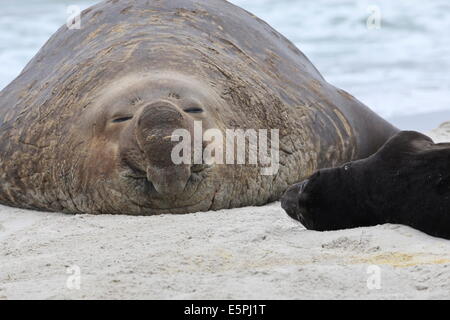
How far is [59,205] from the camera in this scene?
543 cm

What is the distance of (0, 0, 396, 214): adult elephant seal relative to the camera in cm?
490

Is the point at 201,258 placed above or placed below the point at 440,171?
below

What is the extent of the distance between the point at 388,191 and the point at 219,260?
85 centimetres

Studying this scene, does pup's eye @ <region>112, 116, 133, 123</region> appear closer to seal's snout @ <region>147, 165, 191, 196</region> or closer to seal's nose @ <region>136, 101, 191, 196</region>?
seal's nose @ <region>136, 101, 191, 196</region>

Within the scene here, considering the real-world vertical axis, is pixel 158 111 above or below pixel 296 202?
above

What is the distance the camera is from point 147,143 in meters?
4.67

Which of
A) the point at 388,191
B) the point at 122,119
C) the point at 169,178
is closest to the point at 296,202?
the point at 388,191

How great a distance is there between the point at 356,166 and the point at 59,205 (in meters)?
1.99

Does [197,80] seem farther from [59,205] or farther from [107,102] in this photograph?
[59,205]

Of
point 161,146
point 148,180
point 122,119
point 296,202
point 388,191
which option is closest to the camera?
point 388,191

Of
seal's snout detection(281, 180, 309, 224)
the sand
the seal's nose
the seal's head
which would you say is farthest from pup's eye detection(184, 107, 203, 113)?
seal's snout detection(281, 180, 309, 224)

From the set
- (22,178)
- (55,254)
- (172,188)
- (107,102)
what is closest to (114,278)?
(55,254)

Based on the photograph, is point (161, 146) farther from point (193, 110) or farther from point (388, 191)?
point (388, 191)
